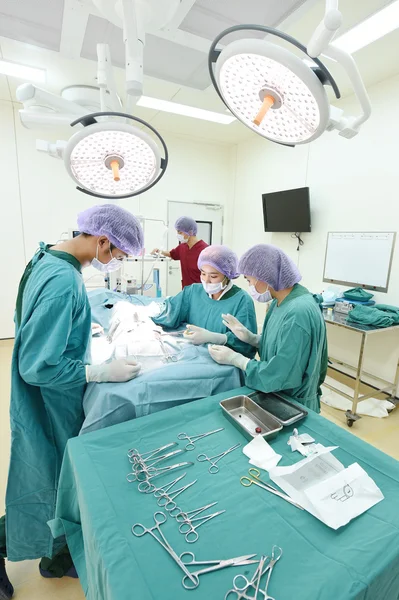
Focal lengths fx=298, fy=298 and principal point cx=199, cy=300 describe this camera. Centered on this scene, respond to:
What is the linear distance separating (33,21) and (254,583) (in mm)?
2767

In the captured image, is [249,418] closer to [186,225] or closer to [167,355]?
[167,355]

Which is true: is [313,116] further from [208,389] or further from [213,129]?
[213,129]

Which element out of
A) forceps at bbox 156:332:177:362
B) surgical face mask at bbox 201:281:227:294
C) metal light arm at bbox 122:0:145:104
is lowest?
forceps at bbox 156:332:177:362

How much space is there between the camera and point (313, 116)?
27.4 inches

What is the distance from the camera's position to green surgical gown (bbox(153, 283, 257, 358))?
6.17ft

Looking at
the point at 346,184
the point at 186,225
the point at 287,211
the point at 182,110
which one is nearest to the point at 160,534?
the point at 186,225

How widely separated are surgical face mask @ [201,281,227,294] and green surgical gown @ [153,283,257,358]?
0.23ft

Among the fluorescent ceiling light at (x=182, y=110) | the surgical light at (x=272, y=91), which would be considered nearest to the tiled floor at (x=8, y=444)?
the surgical light at (x=272, y=91)

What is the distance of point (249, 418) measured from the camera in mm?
1219

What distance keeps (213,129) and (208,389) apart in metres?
4.20

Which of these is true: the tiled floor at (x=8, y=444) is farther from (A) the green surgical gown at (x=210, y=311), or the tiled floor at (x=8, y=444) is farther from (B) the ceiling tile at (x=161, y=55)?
(B) the ceiling tile at (x=161, y=55)

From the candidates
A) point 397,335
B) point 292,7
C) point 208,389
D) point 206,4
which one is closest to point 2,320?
point 208,389

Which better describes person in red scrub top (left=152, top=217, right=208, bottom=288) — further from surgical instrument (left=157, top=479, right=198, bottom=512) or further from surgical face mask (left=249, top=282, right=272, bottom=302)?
surgical instrument (left=157, top=479, right=198, bottom=512)

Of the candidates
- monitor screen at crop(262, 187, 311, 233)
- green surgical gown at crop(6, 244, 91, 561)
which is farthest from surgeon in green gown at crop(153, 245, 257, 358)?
monitor screen at crop(262, 187, 311, 233)
